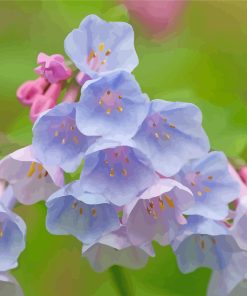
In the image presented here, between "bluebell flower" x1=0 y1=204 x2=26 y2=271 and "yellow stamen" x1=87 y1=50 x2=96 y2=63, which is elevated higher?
"yellow stamen" x1=87 y1=50 x2=96 y2=63

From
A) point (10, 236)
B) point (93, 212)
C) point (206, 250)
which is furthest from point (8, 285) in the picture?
point (206, 250)

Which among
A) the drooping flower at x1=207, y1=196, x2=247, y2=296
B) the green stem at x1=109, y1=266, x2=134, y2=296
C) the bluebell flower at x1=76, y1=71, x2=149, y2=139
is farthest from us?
the green stem at x1=109, y1=266, x2=134, y2=296

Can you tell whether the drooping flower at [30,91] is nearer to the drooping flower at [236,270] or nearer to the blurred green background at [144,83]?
the blurred green background at [144,83]

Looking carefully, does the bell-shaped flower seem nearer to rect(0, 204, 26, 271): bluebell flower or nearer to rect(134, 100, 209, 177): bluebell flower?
rect(0, 204, 26, 271): bluebell flower

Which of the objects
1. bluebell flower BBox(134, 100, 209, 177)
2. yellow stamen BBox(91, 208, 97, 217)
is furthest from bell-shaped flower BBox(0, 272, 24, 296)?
bluebell flower BBox(134, 100, 209, 177)

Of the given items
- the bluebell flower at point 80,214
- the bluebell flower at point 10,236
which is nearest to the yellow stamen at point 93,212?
the bluebell flower at point 80,214

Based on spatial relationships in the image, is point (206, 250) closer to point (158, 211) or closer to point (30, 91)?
point (158, 211)
